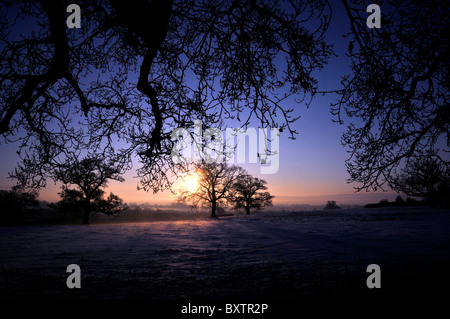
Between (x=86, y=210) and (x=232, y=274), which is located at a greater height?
(x=232, y=274)

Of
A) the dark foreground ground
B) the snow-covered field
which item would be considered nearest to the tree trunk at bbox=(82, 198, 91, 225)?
the snow-covered field

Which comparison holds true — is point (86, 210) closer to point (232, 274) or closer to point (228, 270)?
point (228, 270)

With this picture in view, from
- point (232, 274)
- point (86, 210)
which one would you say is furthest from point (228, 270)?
point (86, 210)

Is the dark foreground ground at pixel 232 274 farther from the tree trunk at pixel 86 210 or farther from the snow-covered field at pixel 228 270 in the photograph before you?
the tree trunk at pixel 86 210

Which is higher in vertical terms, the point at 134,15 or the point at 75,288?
the point at 134,15

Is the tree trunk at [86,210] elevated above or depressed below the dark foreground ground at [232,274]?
below

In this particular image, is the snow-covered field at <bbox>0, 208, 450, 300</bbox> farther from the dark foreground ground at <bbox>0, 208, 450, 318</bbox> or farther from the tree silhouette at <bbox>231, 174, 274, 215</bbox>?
the tree silhouette at <bbox>231, 174, 274, 215</bbox>

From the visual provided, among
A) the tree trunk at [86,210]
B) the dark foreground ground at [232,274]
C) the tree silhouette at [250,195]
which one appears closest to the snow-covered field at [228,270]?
the dark foreground ground at [232,274]

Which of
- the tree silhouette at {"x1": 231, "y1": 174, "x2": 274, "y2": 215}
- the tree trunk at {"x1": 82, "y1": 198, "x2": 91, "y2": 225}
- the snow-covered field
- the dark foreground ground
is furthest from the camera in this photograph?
the tree silhouette at {"x1": 231, "y1": 174, "x2": 274, "y2": 215}

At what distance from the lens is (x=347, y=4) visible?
4.39 m

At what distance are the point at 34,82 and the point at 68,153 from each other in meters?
2.48

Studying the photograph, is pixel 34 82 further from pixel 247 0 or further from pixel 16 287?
pixel 247 0

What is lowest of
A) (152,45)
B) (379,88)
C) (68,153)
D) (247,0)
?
(68,153)
